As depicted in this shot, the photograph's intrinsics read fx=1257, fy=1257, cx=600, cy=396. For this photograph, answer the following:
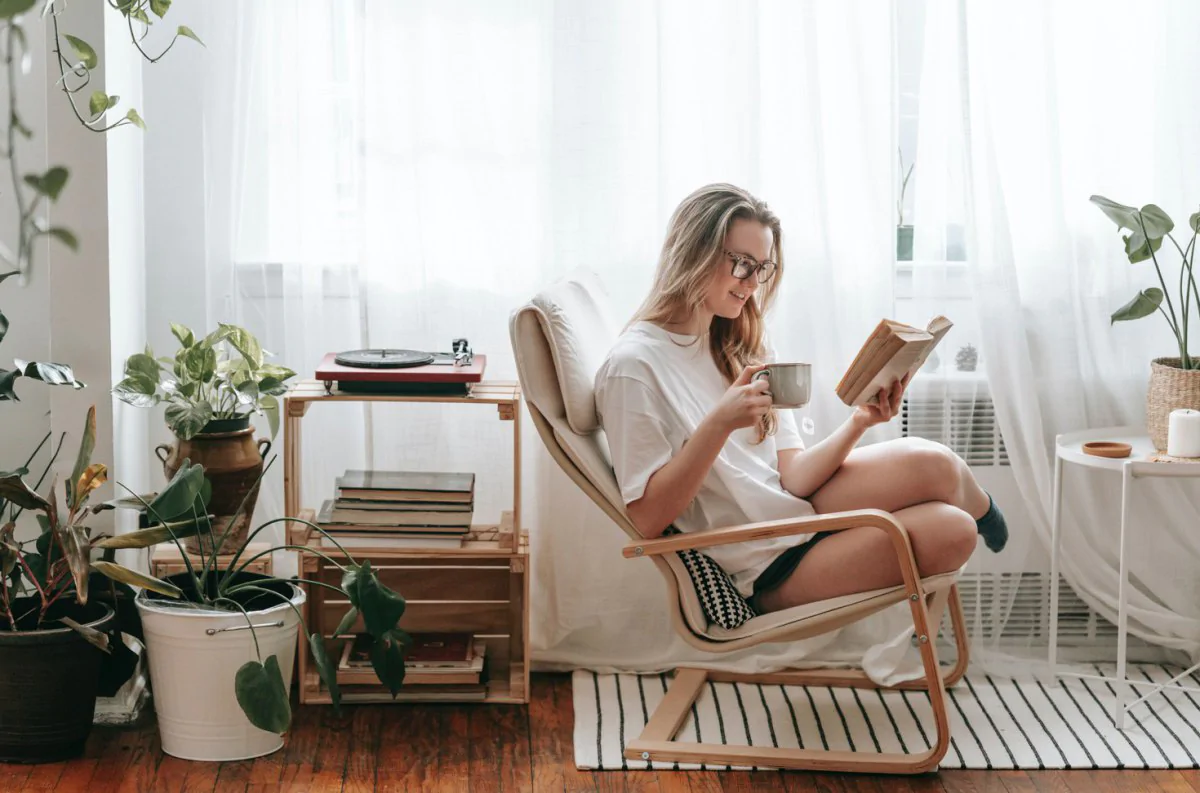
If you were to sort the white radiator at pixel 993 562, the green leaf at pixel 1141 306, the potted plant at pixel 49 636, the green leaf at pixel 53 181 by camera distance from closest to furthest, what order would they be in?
the potted plant at pixel 49 636, the green leaf at pixel 53 181, the green leaf at pixel 1141 306, the white radiator at pixel 993 562

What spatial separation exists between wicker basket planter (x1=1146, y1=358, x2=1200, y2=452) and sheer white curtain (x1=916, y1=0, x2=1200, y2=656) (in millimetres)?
225

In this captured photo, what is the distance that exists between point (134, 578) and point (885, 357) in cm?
136

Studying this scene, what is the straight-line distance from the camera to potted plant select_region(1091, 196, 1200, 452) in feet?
8.57

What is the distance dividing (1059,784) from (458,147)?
1.77m

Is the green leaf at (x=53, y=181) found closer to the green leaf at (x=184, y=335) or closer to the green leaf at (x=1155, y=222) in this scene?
the green leaf at (x=184, y=335)

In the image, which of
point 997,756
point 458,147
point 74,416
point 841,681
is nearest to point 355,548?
point 74,416

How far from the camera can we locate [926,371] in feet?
9.58

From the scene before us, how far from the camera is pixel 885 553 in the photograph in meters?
2.28

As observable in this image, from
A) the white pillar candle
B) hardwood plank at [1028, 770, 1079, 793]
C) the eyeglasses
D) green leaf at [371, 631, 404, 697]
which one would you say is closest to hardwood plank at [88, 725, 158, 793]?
green leaf at [371, 631, 404, 697]

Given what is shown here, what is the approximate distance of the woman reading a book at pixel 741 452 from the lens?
7.47 feet

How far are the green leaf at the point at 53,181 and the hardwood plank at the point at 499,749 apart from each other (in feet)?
4.39

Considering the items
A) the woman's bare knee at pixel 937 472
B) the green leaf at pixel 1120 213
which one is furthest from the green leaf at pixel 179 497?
the green leaf at pixel 1120 213

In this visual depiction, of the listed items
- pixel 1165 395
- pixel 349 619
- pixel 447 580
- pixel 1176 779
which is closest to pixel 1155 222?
pixel 1165 395

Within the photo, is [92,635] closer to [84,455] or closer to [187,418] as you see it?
[84,455]
